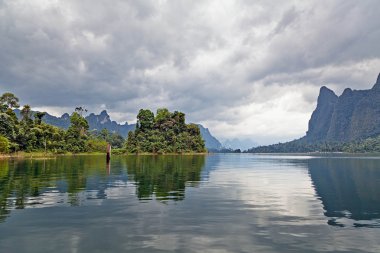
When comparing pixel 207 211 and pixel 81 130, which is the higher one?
pixel 81 130

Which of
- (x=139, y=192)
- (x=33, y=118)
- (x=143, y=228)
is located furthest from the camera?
(x=33, y=118)

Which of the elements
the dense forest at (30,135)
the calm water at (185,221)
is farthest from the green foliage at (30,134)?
the calm water at (185,221)

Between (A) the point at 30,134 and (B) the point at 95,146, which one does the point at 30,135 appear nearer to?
(A) the point at 30,134

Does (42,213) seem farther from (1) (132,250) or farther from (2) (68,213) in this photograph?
(1) (132,250)

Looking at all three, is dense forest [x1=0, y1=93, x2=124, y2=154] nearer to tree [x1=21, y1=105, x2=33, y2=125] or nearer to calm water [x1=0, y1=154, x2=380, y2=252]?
tree [x1=21, y1=105, x2=33, y2=125]

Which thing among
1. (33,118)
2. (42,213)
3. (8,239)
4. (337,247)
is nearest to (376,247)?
(337,247)

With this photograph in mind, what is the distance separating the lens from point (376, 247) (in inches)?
538

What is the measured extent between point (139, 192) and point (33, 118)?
145818mm

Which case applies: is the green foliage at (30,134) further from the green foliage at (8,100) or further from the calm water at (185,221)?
the calm water at (185,221)

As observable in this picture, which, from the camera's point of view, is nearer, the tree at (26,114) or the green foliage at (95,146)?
the tree at (26,114)

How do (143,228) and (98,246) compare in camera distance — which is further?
(143,228)

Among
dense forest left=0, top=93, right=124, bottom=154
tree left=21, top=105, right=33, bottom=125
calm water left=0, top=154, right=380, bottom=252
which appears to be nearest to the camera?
calm water left=0, top=154, right=380, bottom=252

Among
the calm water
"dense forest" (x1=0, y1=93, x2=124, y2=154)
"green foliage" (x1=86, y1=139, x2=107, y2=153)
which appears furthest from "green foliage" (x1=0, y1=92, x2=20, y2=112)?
the calm water

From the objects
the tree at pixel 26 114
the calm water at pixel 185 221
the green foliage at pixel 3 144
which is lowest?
the calm water at pixel 185 221
